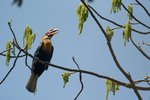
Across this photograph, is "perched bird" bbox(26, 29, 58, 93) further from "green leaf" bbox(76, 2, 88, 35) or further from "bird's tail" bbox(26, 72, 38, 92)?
"green leaf" bbox(76, 2, 88, 35)

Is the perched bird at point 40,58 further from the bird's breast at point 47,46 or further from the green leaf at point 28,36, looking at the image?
the green leaf at point 28,36

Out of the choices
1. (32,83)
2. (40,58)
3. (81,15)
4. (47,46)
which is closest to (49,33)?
(47,46)

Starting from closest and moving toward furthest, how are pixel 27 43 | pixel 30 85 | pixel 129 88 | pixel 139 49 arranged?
pixel 27 43, pixel 129 88, pixel 139 49, pixel 30 85

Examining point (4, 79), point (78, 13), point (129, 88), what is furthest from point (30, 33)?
point (129, 88)

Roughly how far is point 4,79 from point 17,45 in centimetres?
55

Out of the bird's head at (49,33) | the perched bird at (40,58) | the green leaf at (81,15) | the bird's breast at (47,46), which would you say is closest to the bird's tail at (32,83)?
the perched bird at (40,58)

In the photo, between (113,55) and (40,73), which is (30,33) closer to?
(113,55)

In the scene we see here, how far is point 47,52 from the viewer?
5531mm

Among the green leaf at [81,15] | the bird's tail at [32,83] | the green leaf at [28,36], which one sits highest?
the green leaf at [81,15]

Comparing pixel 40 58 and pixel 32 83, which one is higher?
pixel 40 58

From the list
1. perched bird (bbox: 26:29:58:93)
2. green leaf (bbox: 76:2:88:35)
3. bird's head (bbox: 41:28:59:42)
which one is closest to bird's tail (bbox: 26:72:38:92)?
perched bird (bbox: 26:29:58:93)

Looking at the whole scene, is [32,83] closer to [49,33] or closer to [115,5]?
[49,33]

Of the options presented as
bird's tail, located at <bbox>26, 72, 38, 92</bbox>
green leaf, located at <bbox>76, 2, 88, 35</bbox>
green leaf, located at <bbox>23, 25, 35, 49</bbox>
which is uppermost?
green leaf, located at <bbox>76, 2, 88, 35</bbox>

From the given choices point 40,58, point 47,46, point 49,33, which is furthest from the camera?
point 49,33
